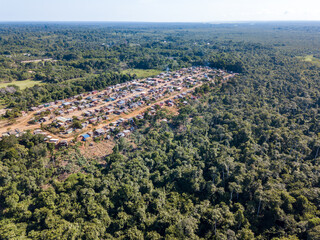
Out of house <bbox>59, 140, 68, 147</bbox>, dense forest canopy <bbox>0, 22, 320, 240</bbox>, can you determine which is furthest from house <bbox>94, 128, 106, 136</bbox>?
dense forest canopy <bbox>0, 22, 320, 240</bbox>

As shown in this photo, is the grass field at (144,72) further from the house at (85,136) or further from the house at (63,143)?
the house at (63,143)

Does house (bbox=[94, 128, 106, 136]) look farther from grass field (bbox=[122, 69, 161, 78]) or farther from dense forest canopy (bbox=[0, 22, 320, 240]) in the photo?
grass field (bbox=[122, 69, 161, 78])

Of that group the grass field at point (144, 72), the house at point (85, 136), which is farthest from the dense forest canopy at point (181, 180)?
the grass field at point (144, 72)

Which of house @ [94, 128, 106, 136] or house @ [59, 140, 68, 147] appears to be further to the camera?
house @ [94, 128, 106, 136]

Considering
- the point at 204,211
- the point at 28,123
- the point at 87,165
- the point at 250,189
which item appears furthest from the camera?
the point at 28,123

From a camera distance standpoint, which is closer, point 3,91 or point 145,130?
point 145,130

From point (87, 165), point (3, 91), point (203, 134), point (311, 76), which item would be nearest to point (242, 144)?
point (203, 134)

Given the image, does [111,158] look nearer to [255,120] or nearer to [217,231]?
[217,231]

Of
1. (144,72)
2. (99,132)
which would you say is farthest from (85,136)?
(144,72)
